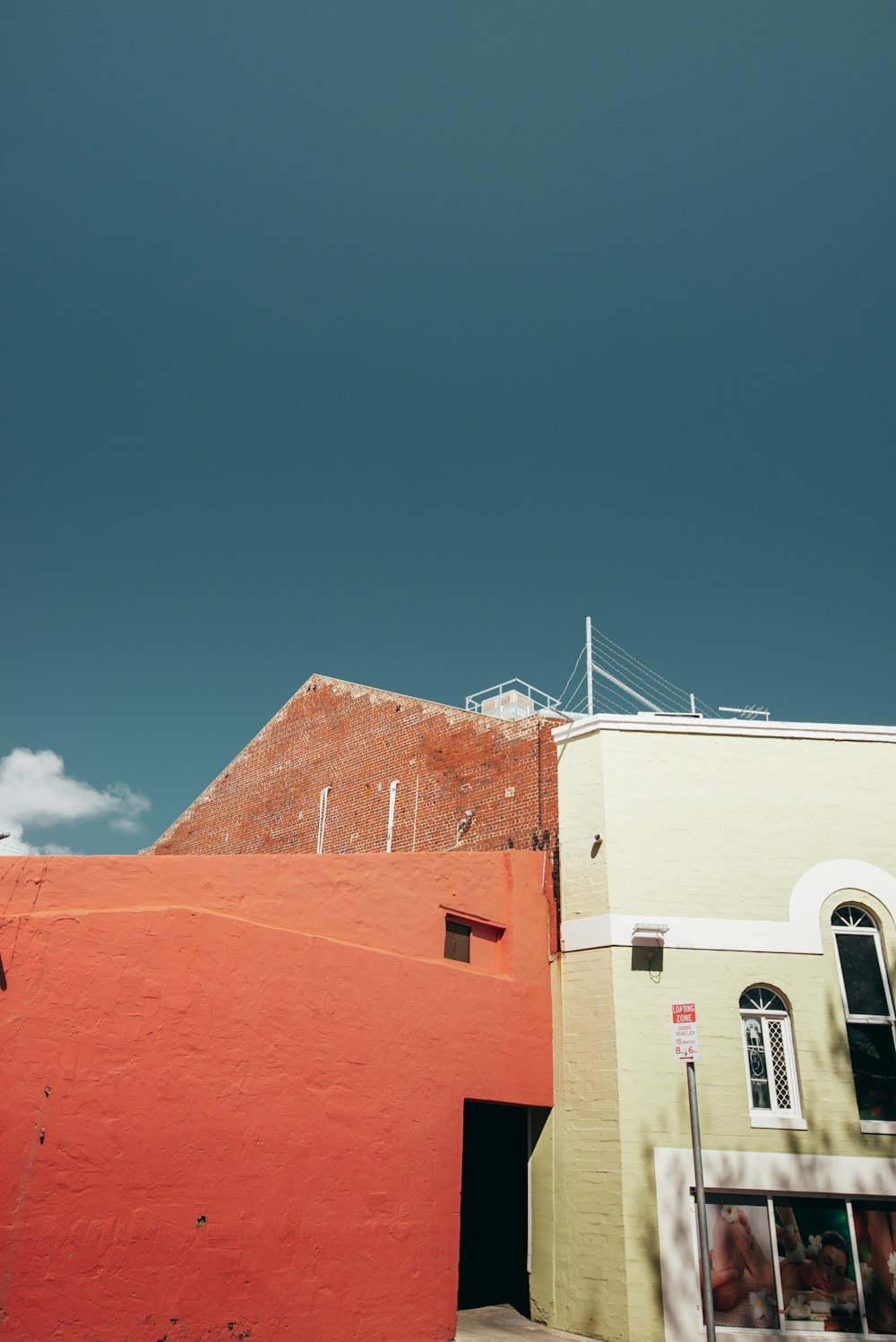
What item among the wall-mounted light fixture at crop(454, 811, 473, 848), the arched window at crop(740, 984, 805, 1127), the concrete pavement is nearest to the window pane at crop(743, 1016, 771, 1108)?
the arched window at crop(740, 984, 805, 1127)

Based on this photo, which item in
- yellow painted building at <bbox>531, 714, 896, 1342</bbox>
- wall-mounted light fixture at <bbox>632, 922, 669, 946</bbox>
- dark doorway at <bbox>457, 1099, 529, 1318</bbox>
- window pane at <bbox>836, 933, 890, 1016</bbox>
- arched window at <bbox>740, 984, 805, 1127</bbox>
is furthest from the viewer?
dark doorway at <bbox>457, 1099, 529, 1318</bbox>

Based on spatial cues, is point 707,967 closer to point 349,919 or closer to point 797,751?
point 797,751

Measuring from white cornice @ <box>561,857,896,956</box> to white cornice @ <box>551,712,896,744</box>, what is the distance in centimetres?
189

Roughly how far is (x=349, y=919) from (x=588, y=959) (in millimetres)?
3543

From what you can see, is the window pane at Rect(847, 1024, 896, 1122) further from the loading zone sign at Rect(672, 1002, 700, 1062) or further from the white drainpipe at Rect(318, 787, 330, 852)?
the white drainpipe at Rect(318, 787, 330, 852)

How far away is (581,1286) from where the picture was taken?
10859 mm

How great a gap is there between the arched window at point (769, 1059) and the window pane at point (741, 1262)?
3.18ft

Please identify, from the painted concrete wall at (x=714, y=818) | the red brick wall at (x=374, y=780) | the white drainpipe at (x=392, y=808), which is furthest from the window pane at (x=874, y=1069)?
the white drainpipe at (x=392, y=808)

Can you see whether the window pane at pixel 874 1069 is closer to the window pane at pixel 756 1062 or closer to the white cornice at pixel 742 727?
the window pane at pixel 756 1062

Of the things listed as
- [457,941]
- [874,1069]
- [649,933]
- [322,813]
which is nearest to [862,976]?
[874,1069]

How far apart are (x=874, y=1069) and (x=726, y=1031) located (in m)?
1.94

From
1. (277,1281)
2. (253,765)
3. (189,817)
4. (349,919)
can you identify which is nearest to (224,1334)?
(277,1281)

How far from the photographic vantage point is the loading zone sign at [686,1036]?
8547 mm

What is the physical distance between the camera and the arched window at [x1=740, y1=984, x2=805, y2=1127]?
11.0m
